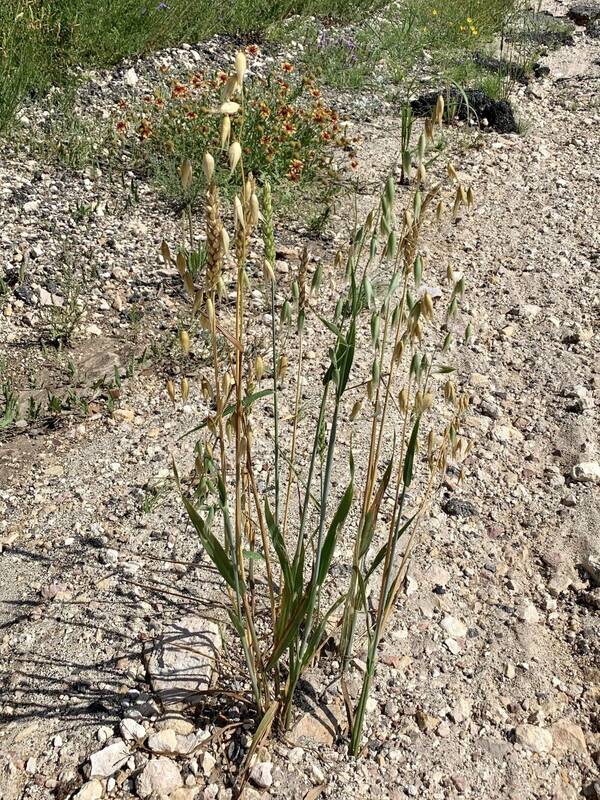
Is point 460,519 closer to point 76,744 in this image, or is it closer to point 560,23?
point 76,744

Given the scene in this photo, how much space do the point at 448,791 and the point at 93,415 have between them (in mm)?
2169

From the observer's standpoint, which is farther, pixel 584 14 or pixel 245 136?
pixel 584 14

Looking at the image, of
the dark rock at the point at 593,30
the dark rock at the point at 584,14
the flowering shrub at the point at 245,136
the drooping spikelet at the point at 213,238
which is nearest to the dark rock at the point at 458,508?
the drooping spikelet at the point at 213,238

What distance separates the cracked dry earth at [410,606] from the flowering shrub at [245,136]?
1.71 meters

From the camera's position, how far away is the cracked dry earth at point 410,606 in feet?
7.56

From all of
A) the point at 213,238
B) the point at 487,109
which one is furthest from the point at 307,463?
the point at 487,109

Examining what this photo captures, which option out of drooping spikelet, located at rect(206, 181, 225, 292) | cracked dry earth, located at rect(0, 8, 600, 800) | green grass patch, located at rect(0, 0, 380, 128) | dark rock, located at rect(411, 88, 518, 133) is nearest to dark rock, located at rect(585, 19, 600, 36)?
dark rock, located at rect(411, 88, 518, 133)

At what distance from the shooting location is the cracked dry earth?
7.56ft

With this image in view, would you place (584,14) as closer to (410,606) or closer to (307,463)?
(307,463)

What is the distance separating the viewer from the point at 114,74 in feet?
21.1

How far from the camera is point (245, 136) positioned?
5.64 metres

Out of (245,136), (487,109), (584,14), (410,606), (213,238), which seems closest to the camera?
(213,238)

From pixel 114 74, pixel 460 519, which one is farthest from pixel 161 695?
pixel 114 74

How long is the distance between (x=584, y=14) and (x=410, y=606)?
31.1 feet
